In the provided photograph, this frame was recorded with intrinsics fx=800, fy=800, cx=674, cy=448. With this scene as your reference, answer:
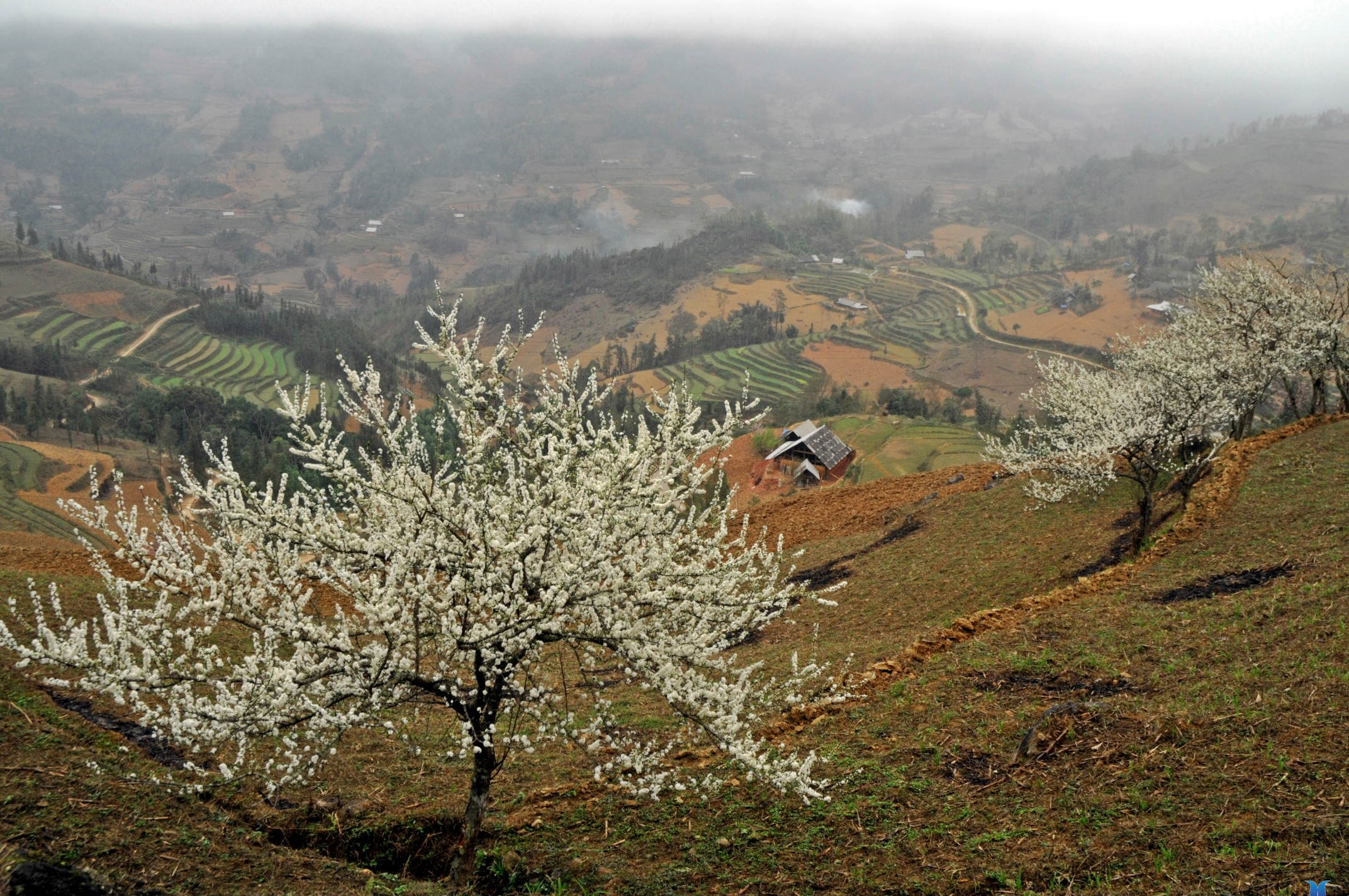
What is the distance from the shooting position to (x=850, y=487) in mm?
37844

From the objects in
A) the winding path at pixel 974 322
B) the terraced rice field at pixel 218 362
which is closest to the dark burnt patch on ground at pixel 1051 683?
the winding path at pixel 974 322

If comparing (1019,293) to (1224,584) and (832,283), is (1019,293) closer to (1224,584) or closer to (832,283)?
(832,283)

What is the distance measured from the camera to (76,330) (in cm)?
13600

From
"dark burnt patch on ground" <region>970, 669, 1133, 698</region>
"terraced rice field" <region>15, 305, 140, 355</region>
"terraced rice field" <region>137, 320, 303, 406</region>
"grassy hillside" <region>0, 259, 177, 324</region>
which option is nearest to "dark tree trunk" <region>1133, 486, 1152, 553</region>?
"dark burnt patch on ground" <region>970, 669, 1133, 698</region>

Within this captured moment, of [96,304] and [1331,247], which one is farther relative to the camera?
[1331,247]

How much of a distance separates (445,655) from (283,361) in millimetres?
147365

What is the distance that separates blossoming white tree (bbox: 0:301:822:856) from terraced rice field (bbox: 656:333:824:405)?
96109mm

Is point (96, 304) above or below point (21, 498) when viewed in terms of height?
below

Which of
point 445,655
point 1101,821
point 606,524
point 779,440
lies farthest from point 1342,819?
point 779,440

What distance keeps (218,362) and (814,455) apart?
11647 cm

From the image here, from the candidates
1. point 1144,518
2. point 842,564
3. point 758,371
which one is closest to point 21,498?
point 842,564

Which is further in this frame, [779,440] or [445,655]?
[779,440]

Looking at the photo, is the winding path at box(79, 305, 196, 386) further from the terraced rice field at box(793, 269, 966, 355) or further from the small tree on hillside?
the small tree on hillside

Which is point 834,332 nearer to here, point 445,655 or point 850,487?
→ point 850,487
